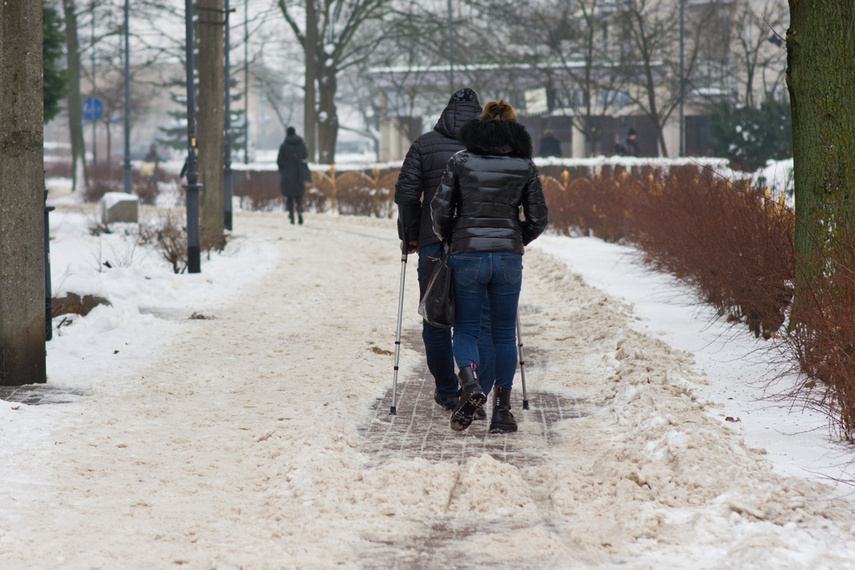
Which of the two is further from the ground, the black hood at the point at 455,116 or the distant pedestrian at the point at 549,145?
the distant pedestrian at the point at 549,145

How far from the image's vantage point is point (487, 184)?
215 inches

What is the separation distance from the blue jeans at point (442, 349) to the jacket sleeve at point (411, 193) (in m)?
0.16

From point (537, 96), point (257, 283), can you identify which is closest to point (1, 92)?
point (257, 283)

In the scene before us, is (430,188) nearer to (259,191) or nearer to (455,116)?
(455,116)

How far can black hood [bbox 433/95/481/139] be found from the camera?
585 cm

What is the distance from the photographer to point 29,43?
6.62 metres

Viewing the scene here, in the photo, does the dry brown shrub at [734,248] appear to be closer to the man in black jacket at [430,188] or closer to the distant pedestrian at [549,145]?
the man in black jacket at [430,188]

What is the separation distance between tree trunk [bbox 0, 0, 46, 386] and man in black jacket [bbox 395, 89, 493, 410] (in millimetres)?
2667

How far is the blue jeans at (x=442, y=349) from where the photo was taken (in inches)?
227

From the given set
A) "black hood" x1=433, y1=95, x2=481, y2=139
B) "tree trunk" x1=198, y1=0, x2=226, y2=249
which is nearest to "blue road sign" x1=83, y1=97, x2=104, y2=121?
"tree trunk" x1=198, y1=0, x2=226, y2=249

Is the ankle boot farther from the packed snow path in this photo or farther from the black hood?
the black hood

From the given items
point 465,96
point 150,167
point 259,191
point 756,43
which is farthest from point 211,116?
point 756,43

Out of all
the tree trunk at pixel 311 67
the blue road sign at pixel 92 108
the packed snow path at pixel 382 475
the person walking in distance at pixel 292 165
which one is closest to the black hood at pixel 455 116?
the packed snow path at pixel 382 475

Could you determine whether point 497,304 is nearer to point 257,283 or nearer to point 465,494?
point 465,494
